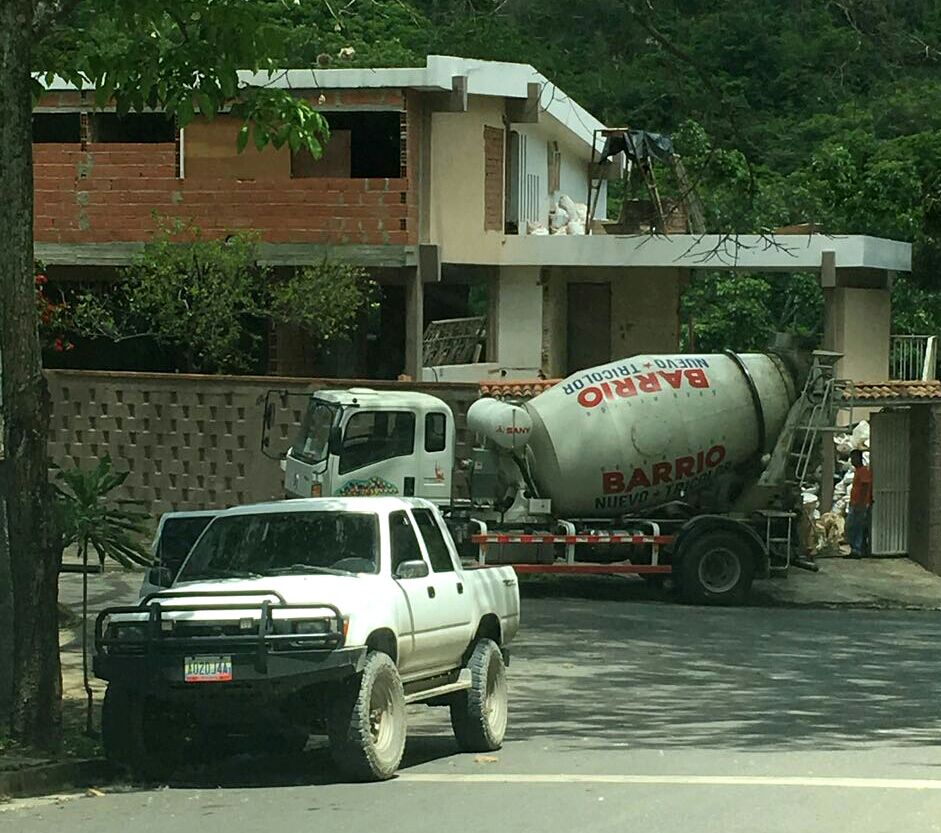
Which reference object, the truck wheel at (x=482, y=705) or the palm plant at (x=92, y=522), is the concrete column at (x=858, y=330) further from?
the truck wheel at (x=482, y=705)

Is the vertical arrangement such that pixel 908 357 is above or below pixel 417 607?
above

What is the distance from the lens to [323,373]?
3859cm

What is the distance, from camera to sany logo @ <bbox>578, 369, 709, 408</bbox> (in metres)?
25.1

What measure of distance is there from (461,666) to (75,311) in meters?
23.7

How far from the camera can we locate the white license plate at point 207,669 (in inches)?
438

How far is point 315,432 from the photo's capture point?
24578 millimetres

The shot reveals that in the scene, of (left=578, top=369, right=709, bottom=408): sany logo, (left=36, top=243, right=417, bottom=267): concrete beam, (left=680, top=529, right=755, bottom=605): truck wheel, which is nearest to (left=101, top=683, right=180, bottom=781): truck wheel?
(left=680, top=529, right=755, bottom=605): truck wheel

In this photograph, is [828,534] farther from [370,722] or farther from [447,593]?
[370,722]

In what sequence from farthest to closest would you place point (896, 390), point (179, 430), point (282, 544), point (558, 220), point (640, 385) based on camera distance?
point (558, 220) < point (179, 430) < point (896, 390) < point (640, 385) < point (282, 544)

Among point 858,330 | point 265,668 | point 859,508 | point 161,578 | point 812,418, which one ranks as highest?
point 858,330

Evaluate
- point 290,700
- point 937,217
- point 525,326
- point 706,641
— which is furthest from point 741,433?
point 290,700

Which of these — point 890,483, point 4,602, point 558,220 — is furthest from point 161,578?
point 558,220

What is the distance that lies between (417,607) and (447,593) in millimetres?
593

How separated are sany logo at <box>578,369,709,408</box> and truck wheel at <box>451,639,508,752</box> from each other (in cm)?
1189
